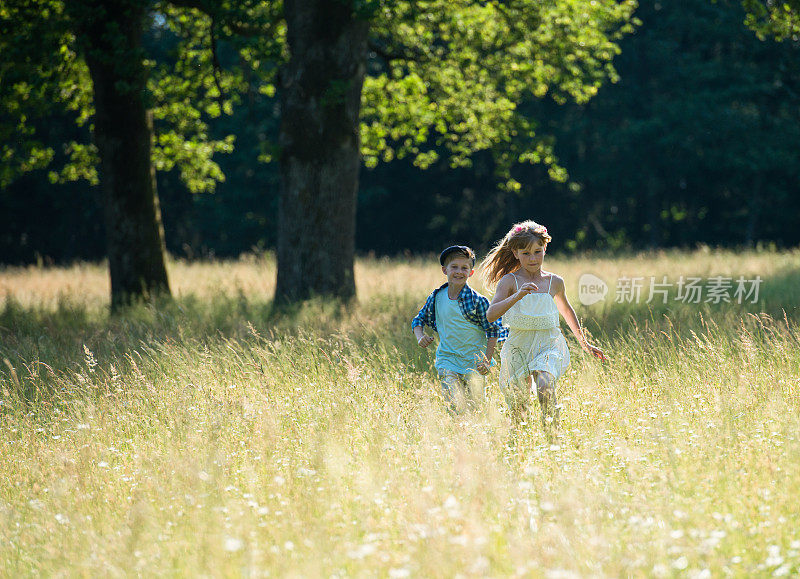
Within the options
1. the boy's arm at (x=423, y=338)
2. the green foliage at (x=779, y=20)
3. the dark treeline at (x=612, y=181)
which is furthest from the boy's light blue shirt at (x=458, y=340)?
the dark treeline at (x=612, y=181)

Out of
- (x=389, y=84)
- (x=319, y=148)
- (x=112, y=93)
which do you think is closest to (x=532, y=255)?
(x=319, y=148)

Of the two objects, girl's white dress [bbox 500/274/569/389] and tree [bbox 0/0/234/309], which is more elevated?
tree [bbox 0/0/234/309]

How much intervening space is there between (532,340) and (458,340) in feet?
2.00

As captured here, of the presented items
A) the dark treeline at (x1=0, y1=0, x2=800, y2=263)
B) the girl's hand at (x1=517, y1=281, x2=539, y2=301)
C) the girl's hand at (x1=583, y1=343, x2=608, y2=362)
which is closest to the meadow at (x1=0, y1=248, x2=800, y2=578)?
the girl's hand at (x1=583, y1=343, x2=608, y2=362)

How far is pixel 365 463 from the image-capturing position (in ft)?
15.1

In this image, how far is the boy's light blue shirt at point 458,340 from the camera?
5.98 m

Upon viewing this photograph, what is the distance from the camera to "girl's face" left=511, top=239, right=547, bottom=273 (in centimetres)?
559

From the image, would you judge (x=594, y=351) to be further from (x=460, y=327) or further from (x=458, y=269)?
(x=458, y=269)

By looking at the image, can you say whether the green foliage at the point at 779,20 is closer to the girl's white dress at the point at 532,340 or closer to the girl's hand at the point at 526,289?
the girl's white dress at the point at 532,340

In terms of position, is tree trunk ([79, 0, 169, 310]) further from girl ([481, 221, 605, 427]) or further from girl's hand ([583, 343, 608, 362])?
girl's hand ([583, 343, 608, 362])

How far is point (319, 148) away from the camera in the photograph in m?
11.9

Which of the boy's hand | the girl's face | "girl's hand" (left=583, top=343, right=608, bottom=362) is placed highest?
the girl's face

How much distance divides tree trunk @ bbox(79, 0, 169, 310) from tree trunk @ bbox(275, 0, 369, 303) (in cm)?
262

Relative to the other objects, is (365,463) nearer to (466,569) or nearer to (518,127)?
(466,569)
